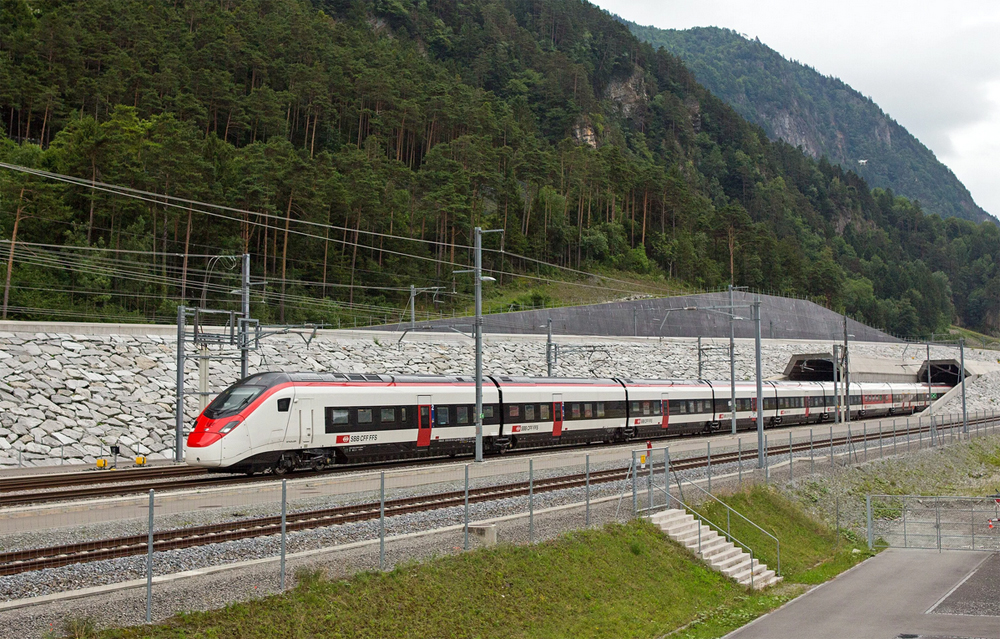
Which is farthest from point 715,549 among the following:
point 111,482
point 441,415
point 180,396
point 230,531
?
point 180,396

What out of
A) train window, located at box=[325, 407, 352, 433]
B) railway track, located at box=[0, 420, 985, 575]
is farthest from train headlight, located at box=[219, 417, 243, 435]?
railway track, located at box=[0, 420, 985, 575]

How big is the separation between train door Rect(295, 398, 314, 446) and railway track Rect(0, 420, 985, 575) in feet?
19.8

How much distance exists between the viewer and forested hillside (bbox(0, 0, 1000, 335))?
5328 centimetres

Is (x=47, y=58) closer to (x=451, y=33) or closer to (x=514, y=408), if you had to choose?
(x=514, y=408)

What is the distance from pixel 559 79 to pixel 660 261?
65117 mm

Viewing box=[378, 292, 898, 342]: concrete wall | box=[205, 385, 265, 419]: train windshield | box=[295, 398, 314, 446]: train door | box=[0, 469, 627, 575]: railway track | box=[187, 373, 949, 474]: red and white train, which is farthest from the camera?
box=[378, 292, 898, 342]: concrete wall

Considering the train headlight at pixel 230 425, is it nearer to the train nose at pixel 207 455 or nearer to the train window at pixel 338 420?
the train nose at pixel 207 455

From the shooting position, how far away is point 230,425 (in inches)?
981

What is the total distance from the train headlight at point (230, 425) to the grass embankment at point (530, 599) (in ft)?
33.4

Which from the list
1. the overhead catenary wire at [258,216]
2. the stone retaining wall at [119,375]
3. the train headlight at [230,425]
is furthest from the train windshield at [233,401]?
the overhead catenary wire at [258,216]

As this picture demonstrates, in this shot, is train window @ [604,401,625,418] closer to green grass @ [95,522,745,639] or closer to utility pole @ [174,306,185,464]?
green grass @ [95,522,745,639]

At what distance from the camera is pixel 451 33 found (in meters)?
159

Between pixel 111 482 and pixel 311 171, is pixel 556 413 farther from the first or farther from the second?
pixel 311 171

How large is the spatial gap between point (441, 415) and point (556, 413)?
736cm
